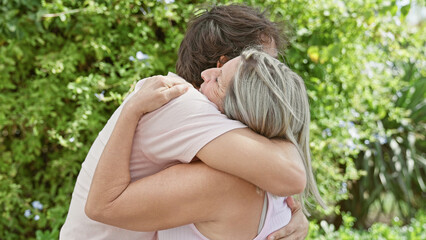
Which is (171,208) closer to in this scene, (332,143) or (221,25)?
(221,25)

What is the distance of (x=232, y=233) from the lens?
1632mm

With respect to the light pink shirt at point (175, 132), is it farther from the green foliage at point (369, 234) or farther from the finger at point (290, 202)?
the green foliage at point (369, 234)

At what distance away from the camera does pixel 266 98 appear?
1.53 metres

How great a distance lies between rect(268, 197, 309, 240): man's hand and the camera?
1.79 metres

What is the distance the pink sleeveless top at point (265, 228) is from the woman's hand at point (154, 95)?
0.39 m

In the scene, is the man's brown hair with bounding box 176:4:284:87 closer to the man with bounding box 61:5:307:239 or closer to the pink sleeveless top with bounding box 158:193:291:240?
the man with bounding box 61:5:307:239

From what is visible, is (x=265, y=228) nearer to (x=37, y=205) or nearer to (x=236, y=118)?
(x=236, y=118)

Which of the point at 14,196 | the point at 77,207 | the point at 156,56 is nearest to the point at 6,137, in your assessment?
the point at 14,196

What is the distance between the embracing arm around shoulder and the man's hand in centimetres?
28

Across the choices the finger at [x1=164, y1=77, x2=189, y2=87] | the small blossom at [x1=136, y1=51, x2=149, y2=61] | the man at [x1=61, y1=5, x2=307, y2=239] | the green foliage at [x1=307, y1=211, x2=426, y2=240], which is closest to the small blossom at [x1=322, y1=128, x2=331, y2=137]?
the green foliage at [x1=307, y1=211, x2=426, y2=240]

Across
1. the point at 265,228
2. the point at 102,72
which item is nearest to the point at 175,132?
the point at 265,228

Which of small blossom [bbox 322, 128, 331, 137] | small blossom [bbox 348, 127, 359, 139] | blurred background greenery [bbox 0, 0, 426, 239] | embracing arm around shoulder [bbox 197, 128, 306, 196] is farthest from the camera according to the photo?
small blossom [bbox 348, 127, 359, 139]

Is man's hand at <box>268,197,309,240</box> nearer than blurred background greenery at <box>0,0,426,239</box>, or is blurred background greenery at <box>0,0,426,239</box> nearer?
man's hand at <box>268,197,309,240</box>

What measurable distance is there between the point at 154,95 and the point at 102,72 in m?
2.05
